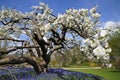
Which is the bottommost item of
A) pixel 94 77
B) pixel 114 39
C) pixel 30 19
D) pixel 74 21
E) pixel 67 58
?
pixel 94 77

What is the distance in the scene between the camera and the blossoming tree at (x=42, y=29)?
14.2 metres

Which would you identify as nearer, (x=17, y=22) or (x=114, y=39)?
(x=17, y=22)

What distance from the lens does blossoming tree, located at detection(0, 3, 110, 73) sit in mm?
14195

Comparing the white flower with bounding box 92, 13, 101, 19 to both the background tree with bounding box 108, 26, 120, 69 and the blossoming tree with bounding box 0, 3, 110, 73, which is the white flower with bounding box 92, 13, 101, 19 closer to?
the blossoming tree with bounding box 0, 3, 110, 73

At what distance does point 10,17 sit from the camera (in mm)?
17797

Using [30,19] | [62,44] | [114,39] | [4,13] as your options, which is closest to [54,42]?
[62,44]

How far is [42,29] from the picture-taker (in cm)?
1516

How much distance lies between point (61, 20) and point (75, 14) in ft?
3.29

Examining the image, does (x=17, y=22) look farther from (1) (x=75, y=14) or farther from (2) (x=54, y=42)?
(1) (x=75, y=14)

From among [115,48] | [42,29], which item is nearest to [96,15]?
[42,29]

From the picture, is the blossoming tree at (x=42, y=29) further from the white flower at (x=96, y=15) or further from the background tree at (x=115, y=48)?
the background tree at (x=115, y=48)

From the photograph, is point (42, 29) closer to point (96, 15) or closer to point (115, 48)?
point (96, 15)

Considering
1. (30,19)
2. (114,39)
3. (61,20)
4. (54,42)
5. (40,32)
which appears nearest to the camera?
(61,20)

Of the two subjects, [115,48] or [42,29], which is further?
[115,48]
